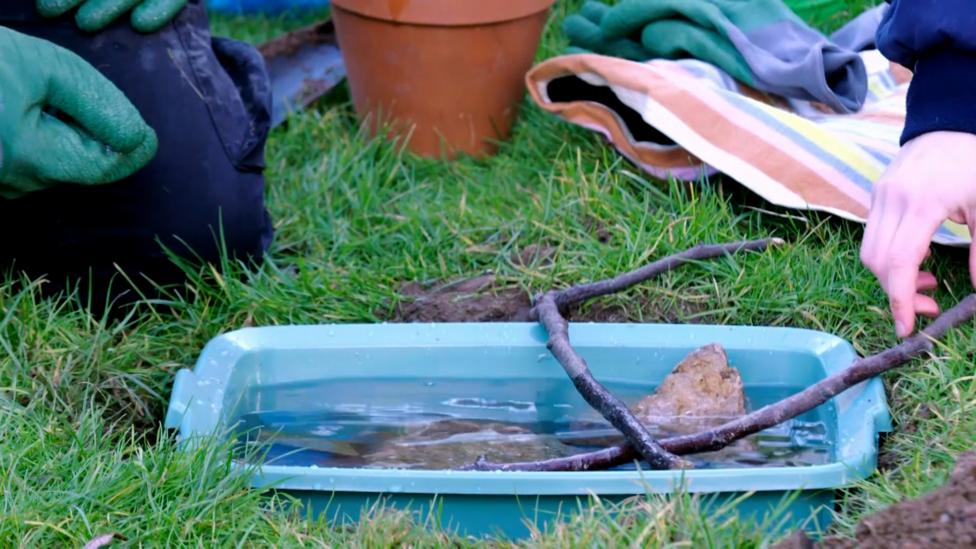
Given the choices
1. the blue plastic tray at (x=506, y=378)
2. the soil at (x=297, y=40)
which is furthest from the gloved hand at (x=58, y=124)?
the soil at (x=297, y=40)

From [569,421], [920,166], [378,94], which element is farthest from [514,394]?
[378,94]

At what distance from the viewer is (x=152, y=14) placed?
6.32 ft

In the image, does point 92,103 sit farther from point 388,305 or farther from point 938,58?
point 938,58

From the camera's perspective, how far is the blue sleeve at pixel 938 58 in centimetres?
135

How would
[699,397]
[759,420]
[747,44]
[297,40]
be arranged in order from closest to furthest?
[759,420], [699,397], [747,44], [297,40]

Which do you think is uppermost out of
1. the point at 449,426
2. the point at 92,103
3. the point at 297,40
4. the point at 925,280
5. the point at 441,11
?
the point at 92,103

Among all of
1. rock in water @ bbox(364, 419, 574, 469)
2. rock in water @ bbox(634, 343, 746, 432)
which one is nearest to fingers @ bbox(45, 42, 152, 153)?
rock in water @ bbox(364, 419, 574, 469)

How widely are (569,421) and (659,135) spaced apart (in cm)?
74

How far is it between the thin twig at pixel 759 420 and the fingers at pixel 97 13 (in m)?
0.94

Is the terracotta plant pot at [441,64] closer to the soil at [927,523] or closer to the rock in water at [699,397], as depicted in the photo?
the rock in water at [699,397]

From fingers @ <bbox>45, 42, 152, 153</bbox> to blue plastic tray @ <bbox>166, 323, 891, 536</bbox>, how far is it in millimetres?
333

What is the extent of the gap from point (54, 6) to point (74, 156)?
0.90ft

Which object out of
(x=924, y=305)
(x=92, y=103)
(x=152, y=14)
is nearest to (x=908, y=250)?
(x=924, y=305)

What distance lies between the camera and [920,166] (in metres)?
1.34
